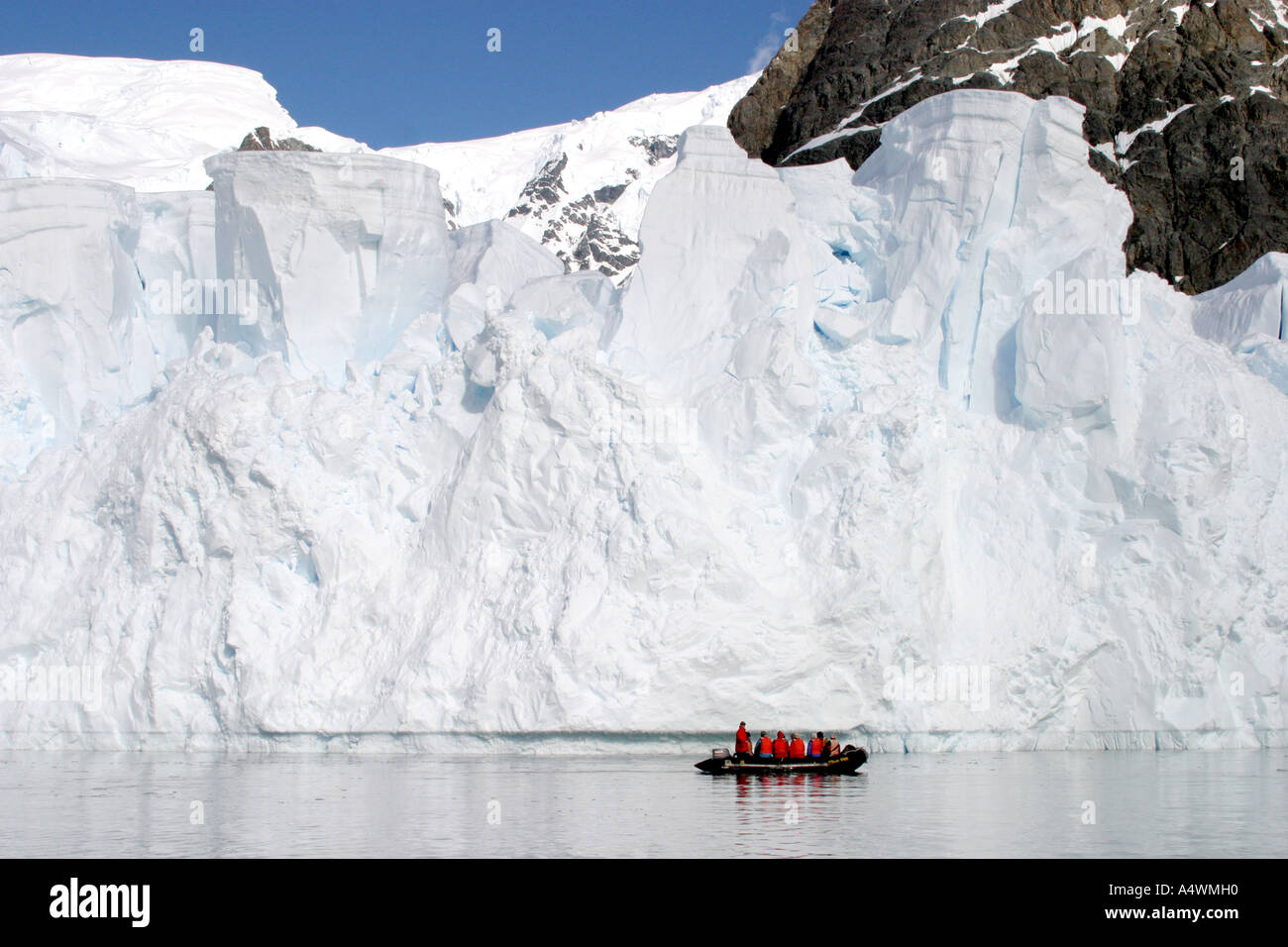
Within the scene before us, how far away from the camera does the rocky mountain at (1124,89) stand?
39312mm

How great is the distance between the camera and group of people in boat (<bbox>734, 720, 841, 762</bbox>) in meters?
19.6

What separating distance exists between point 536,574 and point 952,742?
6546 mm

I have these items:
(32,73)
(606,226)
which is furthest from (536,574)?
(606,226)

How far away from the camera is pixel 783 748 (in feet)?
64.5

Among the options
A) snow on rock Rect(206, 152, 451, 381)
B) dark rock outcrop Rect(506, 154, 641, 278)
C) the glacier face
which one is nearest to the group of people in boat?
the glacier face

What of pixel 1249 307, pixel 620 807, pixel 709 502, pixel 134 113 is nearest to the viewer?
pixel 620 807

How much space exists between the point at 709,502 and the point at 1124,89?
90.5 feet

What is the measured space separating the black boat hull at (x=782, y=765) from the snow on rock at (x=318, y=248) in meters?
9.82

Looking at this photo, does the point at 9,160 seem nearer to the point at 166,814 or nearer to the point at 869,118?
the point at 166,814

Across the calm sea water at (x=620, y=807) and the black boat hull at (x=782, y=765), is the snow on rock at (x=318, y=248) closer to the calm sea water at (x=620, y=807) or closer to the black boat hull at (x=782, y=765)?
the calm sea water at (x=620, y=807)

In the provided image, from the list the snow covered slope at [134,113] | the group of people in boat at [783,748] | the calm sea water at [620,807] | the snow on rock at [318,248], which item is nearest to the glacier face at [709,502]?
the snow on rock at [318,248]

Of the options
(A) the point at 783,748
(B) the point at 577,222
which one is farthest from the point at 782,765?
(B) the point at 577,222

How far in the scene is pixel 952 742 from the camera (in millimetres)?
21672

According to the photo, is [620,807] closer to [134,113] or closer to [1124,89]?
[1124,89]
